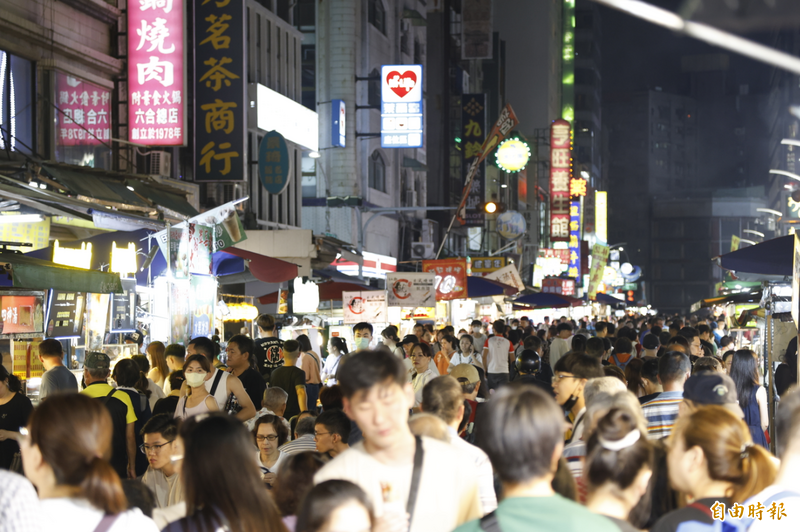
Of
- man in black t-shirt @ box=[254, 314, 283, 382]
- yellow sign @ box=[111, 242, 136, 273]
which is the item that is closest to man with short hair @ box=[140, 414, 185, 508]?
yellow sign @ box=[111, 242, 136, 273]

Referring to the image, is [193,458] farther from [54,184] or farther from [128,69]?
[128,69]

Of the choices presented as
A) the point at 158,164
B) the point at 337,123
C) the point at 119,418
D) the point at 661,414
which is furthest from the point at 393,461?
the point at 337,123

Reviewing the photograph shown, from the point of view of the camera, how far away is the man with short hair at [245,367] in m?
9.47

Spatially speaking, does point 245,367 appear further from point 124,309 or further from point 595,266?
point 595,266

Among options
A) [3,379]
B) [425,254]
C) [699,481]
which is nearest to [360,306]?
[3,379]

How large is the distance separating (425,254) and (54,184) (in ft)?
101

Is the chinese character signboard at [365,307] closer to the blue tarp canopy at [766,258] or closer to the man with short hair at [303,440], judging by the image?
the blue tarp canopy at [766,258]

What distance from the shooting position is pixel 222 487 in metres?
3.58

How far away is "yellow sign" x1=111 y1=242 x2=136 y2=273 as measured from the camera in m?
11.4

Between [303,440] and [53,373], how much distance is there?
367 cm

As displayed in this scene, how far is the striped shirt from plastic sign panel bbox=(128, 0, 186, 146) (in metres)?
11.4

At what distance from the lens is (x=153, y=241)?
1224cm

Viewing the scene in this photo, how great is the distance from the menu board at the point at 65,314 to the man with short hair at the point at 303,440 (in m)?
4.71

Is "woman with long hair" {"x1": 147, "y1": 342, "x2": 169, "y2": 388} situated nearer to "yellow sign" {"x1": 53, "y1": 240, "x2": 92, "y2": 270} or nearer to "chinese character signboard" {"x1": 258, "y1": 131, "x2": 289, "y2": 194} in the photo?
"yellow sign" {"x1": 53, "y1": 240, "x2": 92, "y2": 270}
